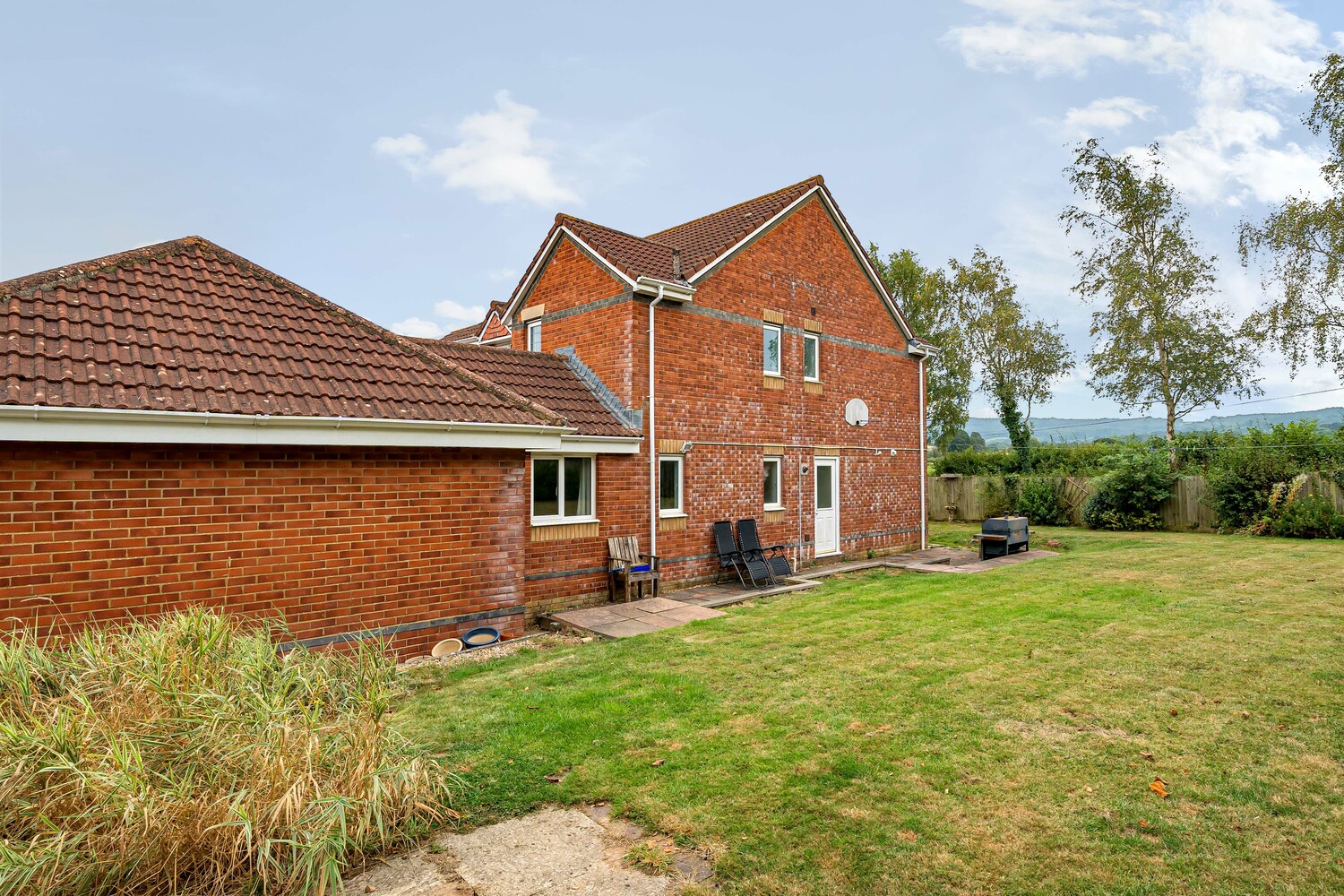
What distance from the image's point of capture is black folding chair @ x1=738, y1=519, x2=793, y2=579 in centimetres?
1326

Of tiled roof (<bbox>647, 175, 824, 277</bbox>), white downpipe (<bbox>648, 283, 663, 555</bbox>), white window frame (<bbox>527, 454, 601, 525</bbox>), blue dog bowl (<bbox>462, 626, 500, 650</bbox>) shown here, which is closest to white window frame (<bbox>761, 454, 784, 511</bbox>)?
white downpipe (<bbox>648, 283, 663, 555</bbox>)

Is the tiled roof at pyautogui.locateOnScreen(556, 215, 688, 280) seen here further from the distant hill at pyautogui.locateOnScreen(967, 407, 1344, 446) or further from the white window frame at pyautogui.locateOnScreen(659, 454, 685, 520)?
the distant hill at pyautogui.locateOnScreen(967, 407, 1344, 446)

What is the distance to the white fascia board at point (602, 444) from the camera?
1095 centimetres

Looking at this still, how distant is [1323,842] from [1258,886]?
2.49ft

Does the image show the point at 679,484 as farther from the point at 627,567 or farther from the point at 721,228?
the point at 721,228

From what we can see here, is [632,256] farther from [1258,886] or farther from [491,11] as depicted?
[1258,886]

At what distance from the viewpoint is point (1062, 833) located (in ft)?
12.1

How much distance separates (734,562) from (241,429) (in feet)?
29.2

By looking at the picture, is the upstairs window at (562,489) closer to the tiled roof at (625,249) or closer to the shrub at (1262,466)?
the tiled roof at (625,249)

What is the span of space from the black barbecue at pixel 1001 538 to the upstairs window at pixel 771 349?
7.42 m

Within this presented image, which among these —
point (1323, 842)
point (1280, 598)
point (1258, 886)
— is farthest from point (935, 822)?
point (1280, 598)

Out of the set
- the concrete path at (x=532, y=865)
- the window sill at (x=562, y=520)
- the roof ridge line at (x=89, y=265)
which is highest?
the roof ridge line at (x=89, y=265)

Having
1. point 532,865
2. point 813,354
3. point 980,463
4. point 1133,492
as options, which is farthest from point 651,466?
point 980,463

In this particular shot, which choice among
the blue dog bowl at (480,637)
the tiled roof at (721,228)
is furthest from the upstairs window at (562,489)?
the tiled roof at (721,228)
